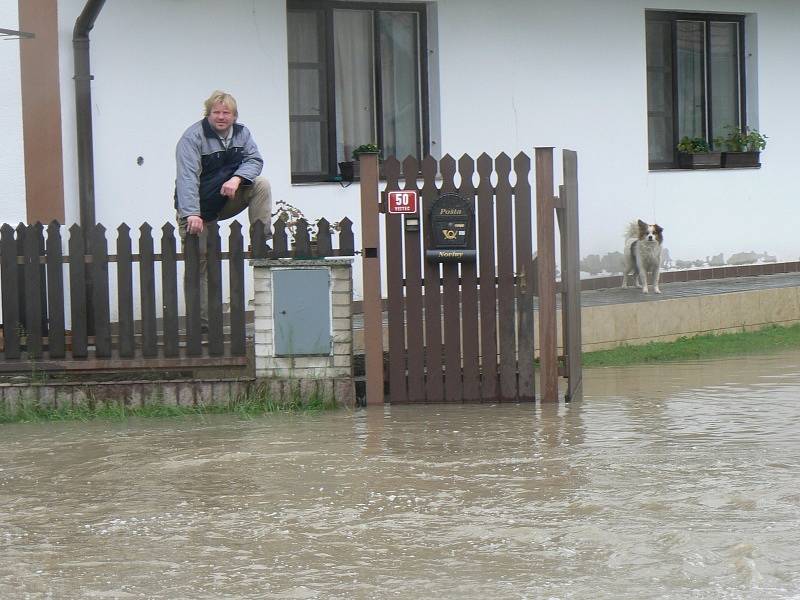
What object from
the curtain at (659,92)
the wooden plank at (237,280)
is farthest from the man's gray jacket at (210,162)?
the curtain at (659,92)

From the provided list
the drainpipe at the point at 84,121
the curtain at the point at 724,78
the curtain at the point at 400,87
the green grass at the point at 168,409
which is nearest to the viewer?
the green grass at the point at 168,409

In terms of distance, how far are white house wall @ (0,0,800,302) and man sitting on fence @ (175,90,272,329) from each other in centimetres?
216

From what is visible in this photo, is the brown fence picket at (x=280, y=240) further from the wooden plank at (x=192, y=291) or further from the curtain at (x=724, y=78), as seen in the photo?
the curtain at (x=724, y=78)

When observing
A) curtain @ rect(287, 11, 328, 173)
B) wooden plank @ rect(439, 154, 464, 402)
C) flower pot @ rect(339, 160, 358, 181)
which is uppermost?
curtain @ rect(287, 11, 328, 173)

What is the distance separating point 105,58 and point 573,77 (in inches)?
199

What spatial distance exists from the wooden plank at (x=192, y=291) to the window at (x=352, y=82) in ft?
12.7

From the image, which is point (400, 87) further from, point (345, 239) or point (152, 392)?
point (152, 392)

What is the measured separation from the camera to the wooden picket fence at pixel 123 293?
916 cm

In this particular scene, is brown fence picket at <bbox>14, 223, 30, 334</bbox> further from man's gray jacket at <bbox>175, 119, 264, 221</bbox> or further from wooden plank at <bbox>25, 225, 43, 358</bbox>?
man's gray jacket at <bbox>175, 119, 264, 221</bbox>

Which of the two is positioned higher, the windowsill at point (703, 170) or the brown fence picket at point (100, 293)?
the windowsill at point (703, 170)

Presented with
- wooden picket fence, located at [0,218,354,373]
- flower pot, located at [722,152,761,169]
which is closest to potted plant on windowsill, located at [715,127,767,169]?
flower pot, located at [722,152,761,169]

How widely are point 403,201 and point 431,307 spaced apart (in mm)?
701

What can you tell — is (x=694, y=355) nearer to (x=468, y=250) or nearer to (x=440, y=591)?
(x=468, y=250)

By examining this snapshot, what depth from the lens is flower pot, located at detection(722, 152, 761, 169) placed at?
15.8m
